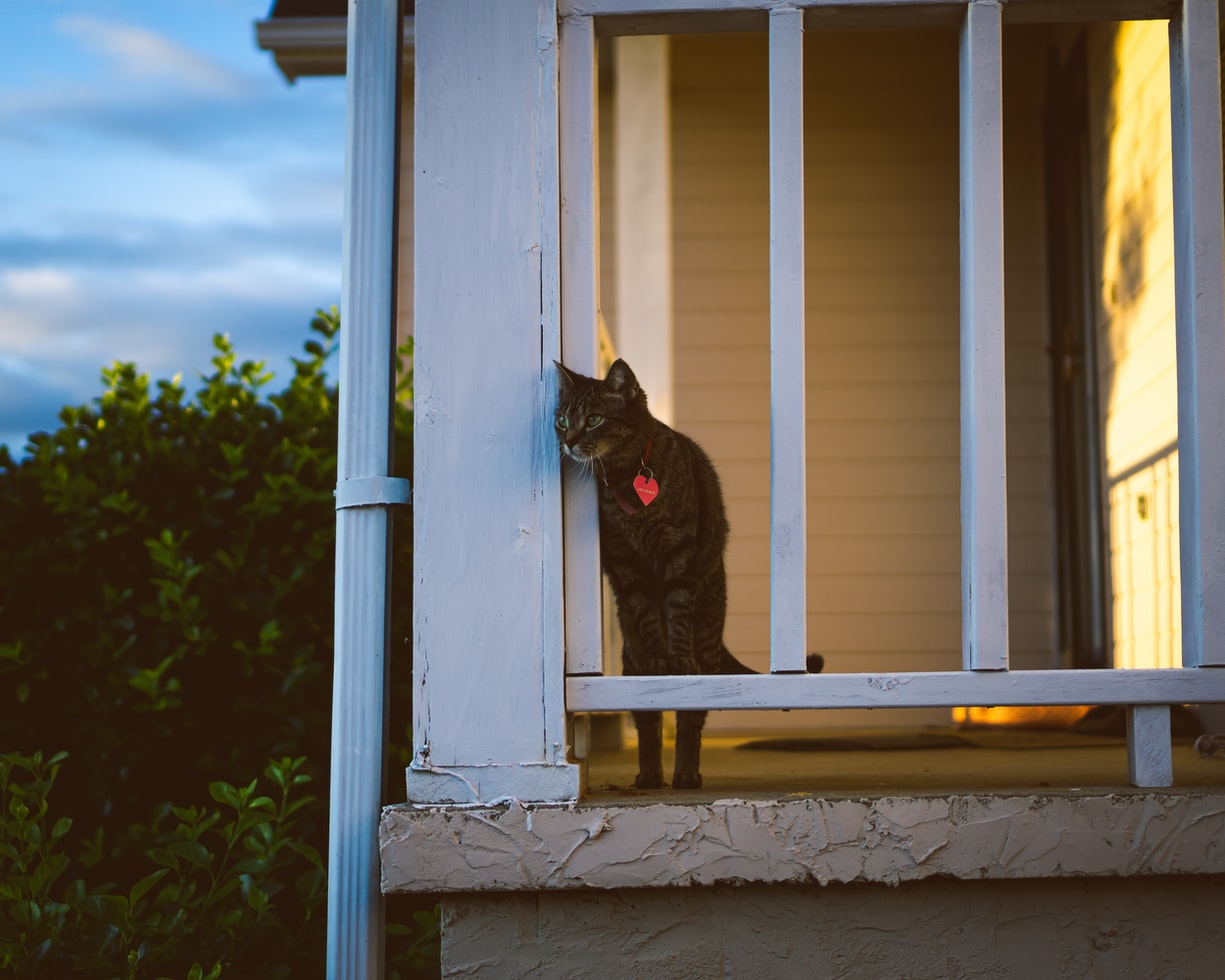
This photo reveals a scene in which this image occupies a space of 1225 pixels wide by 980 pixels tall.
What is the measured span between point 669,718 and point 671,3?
3.36m

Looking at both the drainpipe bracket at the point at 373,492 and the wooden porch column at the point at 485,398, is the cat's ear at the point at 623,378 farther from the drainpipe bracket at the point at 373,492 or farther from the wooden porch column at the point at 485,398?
the drainpipe bracket at the point at 373,492

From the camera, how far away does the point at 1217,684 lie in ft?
6.21

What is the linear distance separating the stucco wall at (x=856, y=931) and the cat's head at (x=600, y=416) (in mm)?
739

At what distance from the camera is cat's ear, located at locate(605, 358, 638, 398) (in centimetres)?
230

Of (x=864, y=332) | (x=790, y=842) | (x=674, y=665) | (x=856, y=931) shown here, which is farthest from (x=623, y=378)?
(x=864, y=332)

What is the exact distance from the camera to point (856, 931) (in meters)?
1.84

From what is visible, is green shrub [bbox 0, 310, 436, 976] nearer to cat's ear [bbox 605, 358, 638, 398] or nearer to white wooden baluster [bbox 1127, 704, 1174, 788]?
cat's ear [bbox 605, 358, 638, 398]

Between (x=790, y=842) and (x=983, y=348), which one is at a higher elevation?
(x=983, y=348)

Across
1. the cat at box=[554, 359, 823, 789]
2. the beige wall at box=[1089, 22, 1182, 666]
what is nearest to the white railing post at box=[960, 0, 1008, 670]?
the cat at box=[554, 359, 823, 789]

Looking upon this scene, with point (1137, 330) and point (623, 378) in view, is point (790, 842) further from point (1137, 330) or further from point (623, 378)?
point (1137, 330)

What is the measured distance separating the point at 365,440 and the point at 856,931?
3.82 feet

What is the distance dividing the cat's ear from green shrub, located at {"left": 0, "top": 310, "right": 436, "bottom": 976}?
104cm

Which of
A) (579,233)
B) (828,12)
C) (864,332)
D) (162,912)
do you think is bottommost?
(162,912)

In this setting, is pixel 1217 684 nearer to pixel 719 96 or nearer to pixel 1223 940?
pixel 1223 940
